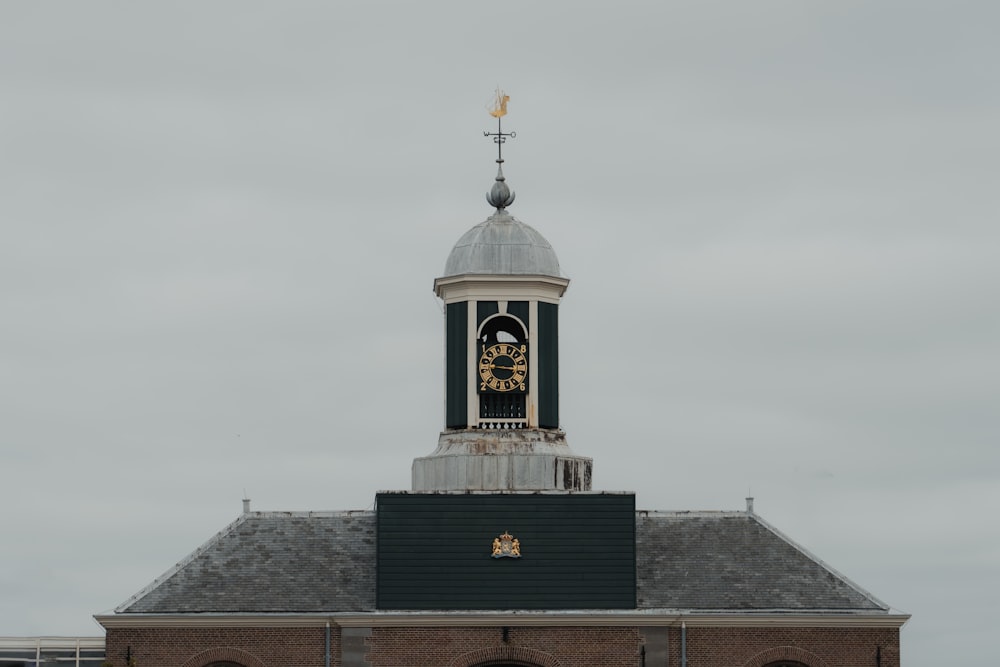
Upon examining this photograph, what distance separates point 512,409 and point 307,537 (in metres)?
6.31

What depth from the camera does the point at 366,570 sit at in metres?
73.2

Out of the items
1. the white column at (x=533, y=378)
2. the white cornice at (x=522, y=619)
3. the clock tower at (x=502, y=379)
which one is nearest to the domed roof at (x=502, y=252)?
the clock tower at (x=502, y=379)

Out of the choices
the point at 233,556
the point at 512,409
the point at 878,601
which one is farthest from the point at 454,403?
the point at 878,601

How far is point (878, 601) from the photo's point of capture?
72875 mm

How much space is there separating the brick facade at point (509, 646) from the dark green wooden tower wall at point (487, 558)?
2.53ft

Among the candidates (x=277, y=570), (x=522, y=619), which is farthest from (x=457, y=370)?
(x=277, y=570)

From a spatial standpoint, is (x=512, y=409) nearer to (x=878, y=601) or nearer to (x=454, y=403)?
(x=454, y=403)

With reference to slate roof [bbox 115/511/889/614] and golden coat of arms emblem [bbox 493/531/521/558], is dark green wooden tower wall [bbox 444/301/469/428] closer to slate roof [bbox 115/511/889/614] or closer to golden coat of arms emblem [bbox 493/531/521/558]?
golden coat of arms emblem [bbox 493/531/521/558]

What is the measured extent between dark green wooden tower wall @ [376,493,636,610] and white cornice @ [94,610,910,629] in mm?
313

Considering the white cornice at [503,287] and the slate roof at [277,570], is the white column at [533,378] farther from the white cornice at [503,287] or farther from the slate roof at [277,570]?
the slate roof at [277,570]

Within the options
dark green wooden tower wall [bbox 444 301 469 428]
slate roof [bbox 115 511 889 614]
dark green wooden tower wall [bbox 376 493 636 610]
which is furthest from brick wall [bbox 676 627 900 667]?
dark green wooden tower wall [bbox 444 301 469 428]

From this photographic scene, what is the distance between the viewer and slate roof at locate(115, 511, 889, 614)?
2849 inches

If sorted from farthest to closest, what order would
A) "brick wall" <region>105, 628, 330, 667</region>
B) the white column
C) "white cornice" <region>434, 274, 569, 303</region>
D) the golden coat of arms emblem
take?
"white cornice" <region>434, 274, 569, 303</region> → the white column → "brick wall" <region>105, 628, 330, 667</region> → the golden coat of arms emblem

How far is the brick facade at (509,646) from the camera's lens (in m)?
71.4
